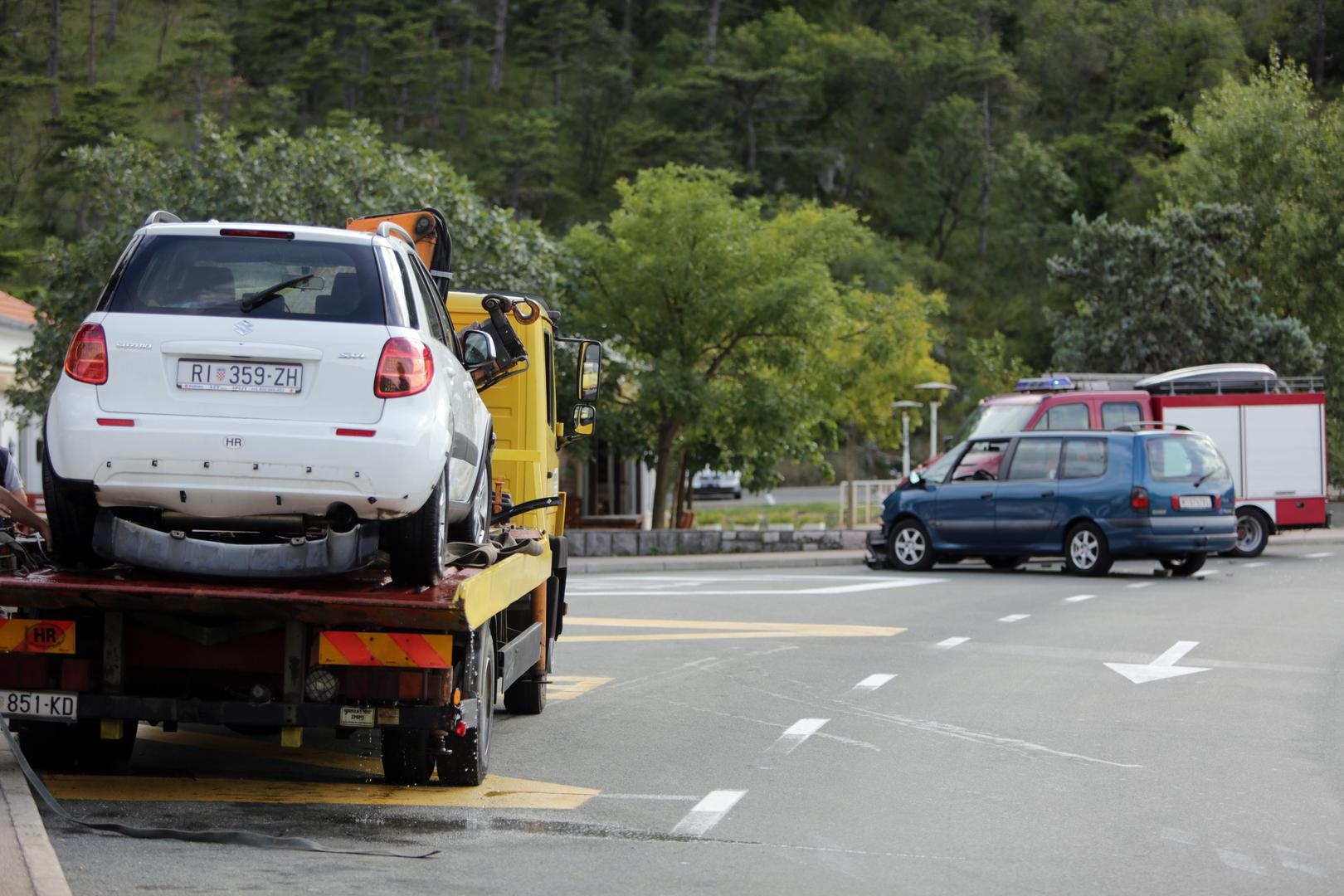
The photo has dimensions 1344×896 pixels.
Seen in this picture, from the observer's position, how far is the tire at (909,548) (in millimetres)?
23000

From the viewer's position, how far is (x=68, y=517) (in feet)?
22.8

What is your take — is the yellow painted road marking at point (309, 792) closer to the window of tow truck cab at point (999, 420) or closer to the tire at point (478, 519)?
the tire at point (478, 519)

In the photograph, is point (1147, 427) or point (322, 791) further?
point (1147, 427)

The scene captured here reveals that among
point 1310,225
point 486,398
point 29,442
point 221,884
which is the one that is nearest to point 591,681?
point 486,398

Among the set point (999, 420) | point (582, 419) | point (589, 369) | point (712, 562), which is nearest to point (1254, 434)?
point (999, 420)

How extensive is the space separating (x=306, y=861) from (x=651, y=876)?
4.05 feet

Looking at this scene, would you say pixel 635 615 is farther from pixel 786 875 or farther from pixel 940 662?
pixel 786 875

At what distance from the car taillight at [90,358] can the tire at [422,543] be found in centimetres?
134

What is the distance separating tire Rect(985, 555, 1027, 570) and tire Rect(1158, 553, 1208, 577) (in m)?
2.11

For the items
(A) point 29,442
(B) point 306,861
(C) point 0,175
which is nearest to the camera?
(B) point 306,861

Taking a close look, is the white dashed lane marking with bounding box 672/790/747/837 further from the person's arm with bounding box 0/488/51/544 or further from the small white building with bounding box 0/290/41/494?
the small white building with bounding box 0/290/41/494

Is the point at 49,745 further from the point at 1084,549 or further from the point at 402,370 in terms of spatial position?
the point at 1084,549

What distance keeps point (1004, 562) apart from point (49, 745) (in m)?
18.3

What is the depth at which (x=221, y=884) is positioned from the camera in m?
5.64
